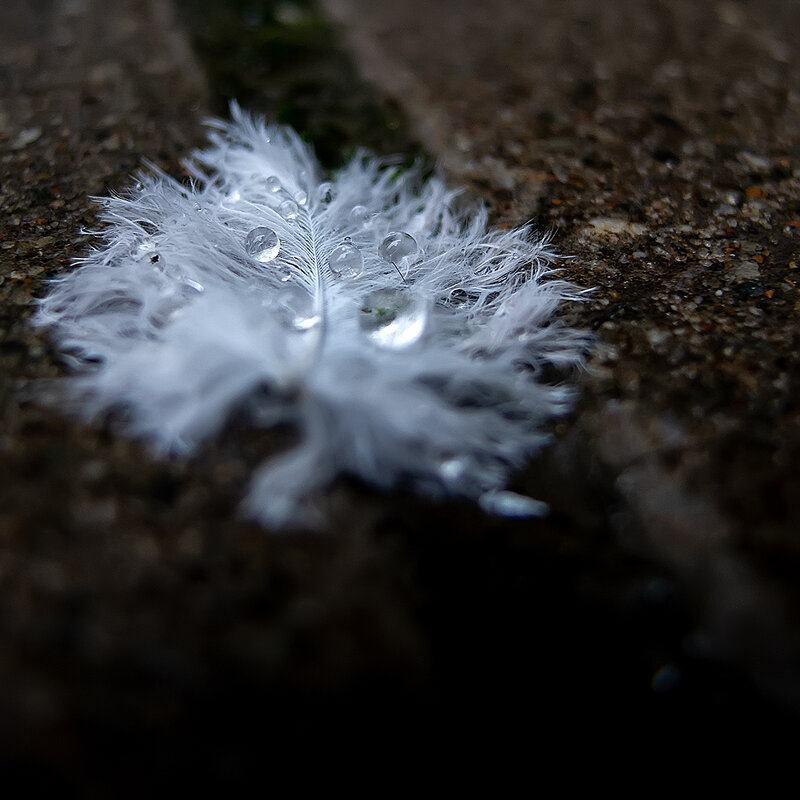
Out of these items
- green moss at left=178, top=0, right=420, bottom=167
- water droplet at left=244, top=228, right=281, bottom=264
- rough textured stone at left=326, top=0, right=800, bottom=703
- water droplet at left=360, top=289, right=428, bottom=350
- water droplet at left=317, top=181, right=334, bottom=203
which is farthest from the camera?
green moss at left=178, top=0, right=420, bottom=167

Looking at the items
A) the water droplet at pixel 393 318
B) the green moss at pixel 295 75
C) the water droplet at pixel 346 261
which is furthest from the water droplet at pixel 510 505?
the green moss at pixel 295 75

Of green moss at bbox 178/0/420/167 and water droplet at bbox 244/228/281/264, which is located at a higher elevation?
green moss at bbox 178/0/420/167

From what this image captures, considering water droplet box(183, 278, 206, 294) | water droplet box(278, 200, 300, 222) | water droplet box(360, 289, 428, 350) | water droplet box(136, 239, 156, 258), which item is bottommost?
water droplet box(360, 289, 428, 350)

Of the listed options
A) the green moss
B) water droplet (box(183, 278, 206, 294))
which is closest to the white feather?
water droplet (box(183, 278, 206, 294))

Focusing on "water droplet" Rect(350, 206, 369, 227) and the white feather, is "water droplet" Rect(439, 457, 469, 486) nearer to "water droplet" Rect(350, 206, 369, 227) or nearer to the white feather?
the white feather

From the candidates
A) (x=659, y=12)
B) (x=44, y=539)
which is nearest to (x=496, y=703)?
Answer: (x=44, y=539)

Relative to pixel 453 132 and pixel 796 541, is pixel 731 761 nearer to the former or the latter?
pixel 796 541
